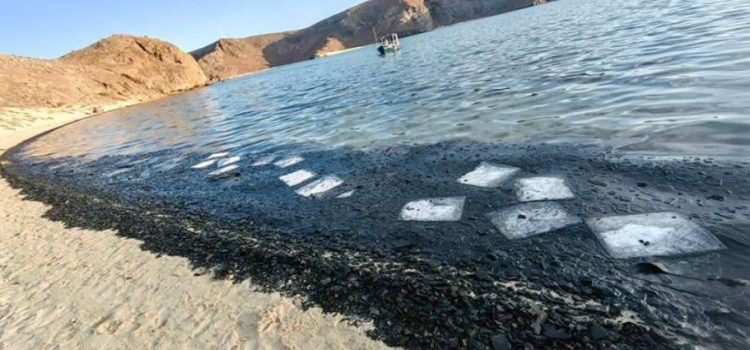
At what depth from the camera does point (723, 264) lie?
3.20 metres

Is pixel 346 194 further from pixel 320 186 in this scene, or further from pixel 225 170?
pixel 225 170

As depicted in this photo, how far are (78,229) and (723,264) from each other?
8799mm

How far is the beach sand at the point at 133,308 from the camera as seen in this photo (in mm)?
3363

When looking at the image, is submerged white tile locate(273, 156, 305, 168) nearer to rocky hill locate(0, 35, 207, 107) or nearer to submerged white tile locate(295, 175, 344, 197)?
submerged white tile locate(295, 175, 344, 197)

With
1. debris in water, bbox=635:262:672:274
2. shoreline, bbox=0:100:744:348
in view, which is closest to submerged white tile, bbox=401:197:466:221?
shoreline, bbox=0:100:744:348

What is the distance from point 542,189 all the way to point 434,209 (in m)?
1.44

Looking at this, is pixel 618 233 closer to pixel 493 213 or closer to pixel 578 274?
pixel 578 274

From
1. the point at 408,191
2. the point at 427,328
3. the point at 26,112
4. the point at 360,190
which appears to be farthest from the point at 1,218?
the point at 26,112

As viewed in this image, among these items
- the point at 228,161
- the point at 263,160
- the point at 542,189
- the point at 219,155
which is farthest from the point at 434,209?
the point at 219,155

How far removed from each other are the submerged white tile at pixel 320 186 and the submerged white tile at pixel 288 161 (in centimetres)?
193

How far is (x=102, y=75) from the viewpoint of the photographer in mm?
62125

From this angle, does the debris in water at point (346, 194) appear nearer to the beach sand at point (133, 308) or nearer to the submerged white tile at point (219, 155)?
the beach sand at point (133, 308)

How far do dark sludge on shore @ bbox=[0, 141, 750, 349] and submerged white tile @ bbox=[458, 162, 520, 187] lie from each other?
168mm

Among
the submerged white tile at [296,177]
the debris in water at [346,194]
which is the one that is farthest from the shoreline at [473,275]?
the submerged white tile at [296,177]
